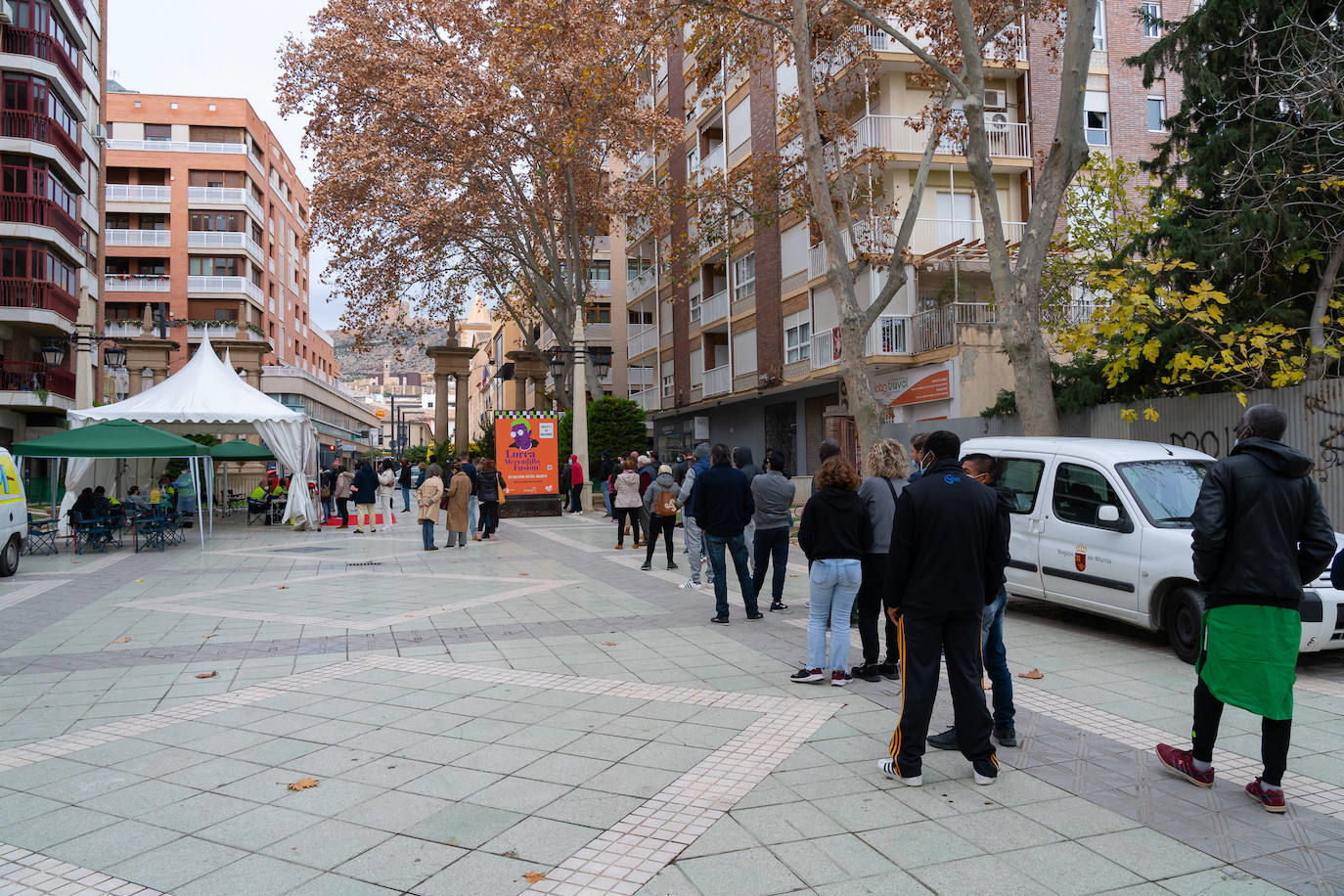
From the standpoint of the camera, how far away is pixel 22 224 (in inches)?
1206

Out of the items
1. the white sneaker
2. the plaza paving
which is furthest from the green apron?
the white sneaker

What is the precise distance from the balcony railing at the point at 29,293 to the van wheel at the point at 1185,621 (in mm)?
36076

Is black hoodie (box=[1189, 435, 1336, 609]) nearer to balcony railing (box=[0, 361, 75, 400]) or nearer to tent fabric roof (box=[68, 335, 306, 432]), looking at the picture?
tent fabric roof (box=[68, 335, 306, 432])

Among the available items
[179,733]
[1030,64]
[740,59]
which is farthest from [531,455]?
[179,733]

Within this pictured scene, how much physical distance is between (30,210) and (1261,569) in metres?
37.9

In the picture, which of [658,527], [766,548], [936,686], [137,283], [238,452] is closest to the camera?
[936,686]

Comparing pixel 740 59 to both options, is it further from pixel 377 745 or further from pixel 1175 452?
pixel 377 745

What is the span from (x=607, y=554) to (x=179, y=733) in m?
10.2

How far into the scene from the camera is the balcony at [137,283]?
5084 centimetres

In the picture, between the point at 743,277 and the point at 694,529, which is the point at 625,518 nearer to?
the point at 694,529

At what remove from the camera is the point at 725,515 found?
29.2ft

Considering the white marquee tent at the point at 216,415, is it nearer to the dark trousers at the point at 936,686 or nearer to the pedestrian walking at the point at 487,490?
the pedestrian walking at the point at 487,490

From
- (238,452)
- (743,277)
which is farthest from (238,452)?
(743,277)

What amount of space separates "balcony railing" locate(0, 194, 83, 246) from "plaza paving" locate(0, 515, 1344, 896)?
95.9 feet
